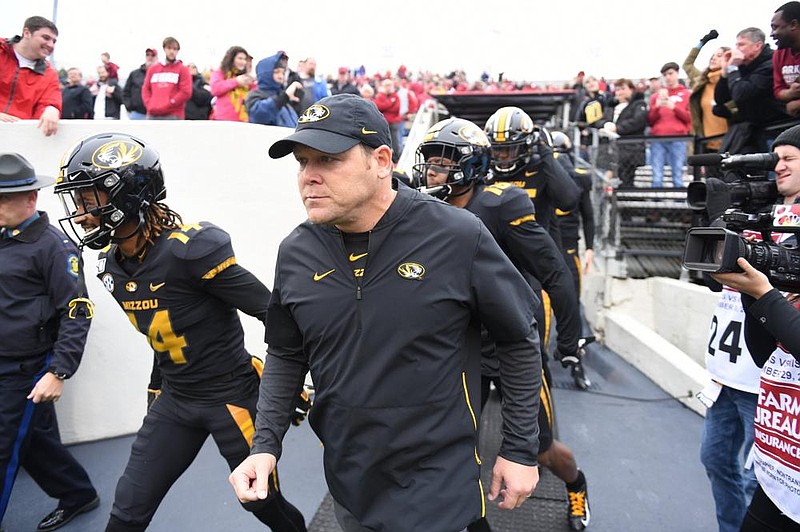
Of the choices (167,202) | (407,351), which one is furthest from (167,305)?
(167,202)

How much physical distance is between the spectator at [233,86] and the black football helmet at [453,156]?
4.50m

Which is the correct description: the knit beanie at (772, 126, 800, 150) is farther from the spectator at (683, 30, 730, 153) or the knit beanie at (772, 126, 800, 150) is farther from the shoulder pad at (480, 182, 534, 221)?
the spectator at (683, 30, 730, 153)

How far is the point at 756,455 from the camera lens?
229 cm

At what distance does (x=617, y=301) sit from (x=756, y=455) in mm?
5763

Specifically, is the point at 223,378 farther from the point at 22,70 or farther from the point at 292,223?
the point at 22,70

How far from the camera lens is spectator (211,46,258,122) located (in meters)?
7.32

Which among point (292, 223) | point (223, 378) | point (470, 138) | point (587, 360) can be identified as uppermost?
point (470, 138)

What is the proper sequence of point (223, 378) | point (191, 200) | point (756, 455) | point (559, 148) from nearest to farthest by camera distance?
point (756, 455), point (223, 378), point (191, 200), point (559, 148)

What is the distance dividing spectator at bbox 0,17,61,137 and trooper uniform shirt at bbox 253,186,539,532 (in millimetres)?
4480

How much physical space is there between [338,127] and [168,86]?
6355mm

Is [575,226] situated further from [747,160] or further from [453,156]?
[747,160]

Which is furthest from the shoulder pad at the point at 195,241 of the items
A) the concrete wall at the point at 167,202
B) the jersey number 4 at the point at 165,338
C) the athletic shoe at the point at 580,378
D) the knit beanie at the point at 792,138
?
the athletic shoe at the point at 580,378

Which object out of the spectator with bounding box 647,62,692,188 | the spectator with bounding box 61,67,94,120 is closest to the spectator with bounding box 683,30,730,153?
the spectator with bounding box 647,62,692,188

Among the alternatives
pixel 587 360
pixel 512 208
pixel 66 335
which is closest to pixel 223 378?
pixel 66 335
